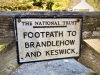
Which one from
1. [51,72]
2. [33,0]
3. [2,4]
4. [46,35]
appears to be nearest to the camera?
[46,35]

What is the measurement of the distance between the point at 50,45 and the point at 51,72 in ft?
10.4

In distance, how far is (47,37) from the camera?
1.71m

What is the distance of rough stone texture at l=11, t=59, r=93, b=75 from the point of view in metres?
4.80

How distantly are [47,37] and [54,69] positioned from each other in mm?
3454

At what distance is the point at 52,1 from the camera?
13.5m

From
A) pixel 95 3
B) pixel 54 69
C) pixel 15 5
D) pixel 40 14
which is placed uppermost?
pixel 40 14

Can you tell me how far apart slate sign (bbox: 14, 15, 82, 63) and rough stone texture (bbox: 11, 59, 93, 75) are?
3.07 meters

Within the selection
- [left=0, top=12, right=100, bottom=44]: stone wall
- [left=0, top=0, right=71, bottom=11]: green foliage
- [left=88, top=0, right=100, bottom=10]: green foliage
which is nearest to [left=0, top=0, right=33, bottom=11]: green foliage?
[left=0, top=0, right=71, bottom=11]: green foliage

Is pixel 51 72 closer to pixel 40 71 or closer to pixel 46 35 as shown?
pixel 40 71

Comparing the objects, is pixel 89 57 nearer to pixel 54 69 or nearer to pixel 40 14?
pixel 40 14

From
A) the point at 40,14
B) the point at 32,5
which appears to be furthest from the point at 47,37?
the point at 32,5

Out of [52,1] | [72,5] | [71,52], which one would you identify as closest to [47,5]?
[52,1]

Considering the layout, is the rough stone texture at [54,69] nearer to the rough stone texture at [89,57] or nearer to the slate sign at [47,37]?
the rough stone texture at [89,57]

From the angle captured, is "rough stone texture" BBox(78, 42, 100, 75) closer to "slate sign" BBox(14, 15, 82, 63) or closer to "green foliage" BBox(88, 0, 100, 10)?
"slate sign" BBox(14, 15, 82, 63)
